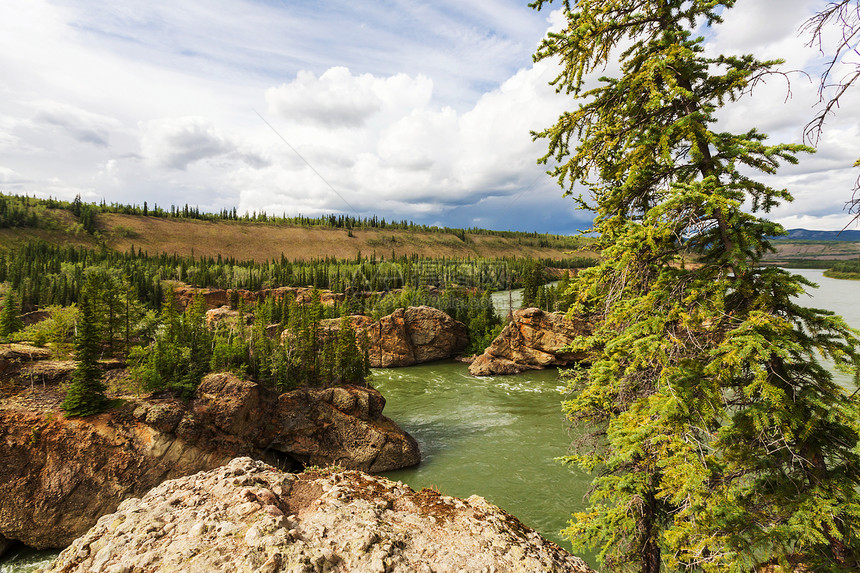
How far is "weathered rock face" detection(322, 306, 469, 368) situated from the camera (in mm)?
60781

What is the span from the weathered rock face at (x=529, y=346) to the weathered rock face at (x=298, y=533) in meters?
44.4

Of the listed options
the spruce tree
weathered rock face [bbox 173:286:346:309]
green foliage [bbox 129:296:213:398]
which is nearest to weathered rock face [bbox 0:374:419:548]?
green foliage [bbox 129:296:213:398]

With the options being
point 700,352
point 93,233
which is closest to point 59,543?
point 700,352

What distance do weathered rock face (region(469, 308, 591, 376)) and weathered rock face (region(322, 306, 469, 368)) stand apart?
11.4 meters

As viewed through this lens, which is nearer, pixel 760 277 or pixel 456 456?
pixel 760 277

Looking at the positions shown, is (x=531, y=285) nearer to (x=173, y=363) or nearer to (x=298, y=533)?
(x=173, y=363)

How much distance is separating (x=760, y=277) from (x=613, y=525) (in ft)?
17.6

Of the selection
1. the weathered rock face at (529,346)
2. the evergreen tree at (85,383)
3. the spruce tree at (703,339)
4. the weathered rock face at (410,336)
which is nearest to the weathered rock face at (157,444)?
the evergreen tree at (85,383)

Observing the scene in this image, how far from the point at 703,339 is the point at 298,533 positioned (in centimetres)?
768

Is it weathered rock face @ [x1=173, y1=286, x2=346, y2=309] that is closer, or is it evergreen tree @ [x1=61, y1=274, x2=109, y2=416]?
evergreen tree @ [x1=61, y1=274, x2=109, y2=416]

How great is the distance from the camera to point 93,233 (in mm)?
172000

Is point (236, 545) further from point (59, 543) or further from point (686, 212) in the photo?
point (59, 543)

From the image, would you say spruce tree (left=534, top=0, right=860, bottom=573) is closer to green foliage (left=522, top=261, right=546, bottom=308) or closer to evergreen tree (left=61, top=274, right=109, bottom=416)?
evergreen tree (left=61, top=274, right=109, bottom=416)

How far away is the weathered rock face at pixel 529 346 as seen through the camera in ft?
169
